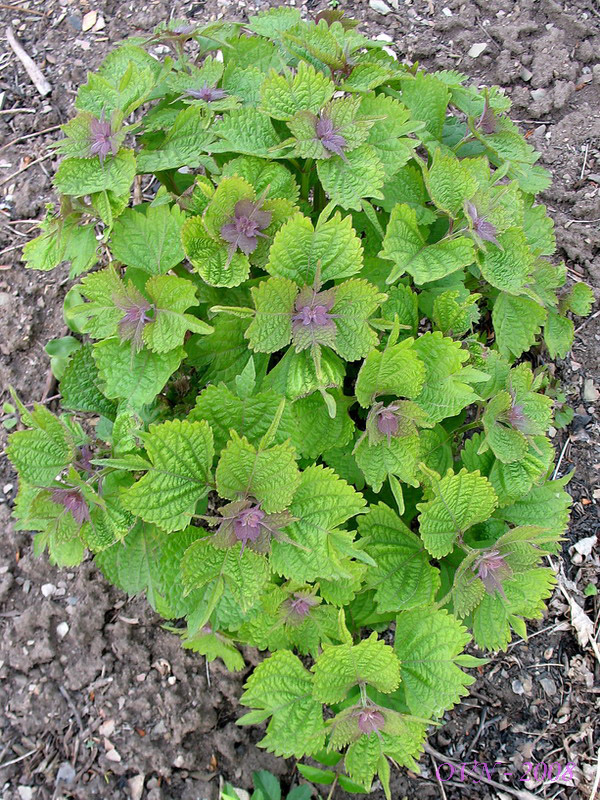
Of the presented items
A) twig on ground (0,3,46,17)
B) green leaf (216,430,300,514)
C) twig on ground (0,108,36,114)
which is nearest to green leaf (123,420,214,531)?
green leaf (216,430,300,514)

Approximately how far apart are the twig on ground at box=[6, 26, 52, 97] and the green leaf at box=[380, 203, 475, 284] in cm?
205

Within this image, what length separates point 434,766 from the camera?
2240 mm

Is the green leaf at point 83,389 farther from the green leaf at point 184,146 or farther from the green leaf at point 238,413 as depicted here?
the green leaf at point 184,146

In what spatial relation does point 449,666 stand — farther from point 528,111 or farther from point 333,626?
point 528,111

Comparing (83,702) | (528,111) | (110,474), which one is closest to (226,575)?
(110,474)

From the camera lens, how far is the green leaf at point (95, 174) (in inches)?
65.5

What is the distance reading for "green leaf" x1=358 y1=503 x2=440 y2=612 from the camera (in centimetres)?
180

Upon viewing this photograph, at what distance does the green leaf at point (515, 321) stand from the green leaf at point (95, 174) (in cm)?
115

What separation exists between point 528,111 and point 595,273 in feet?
2.82

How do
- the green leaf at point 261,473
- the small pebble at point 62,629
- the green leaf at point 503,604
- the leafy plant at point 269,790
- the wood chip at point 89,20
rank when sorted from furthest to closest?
the wood chip at point 89,20, the small pebble at point 62,629, the leafy plant at point 269,790, the green leaf at point 503,604, the green leaf at point 261,473

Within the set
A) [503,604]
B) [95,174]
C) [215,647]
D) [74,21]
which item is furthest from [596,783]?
[74,21]

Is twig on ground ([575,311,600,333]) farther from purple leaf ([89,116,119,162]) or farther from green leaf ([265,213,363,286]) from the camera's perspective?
purple leaf ([89,116,119,162])

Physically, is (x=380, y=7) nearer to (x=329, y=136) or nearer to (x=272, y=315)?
(x=329, y=136)

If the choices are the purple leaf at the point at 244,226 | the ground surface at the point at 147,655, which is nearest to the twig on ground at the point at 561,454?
the ground surface at the point at 147,655
